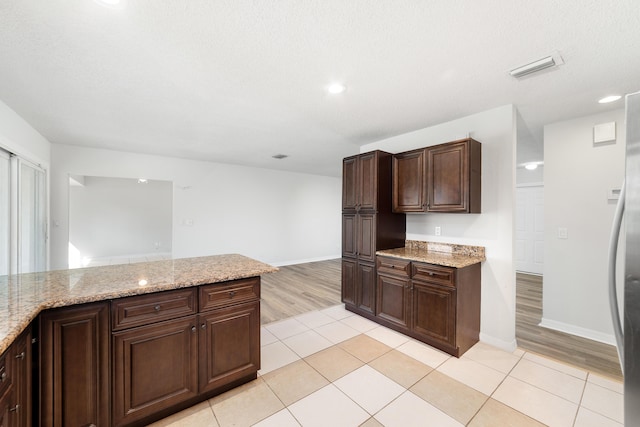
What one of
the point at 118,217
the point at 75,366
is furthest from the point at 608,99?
the point at 118,217

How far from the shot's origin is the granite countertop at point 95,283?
4.15 ft

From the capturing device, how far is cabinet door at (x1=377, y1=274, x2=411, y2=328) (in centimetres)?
289

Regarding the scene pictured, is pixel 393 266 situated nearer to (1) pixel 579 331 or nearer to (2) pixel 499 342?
(2) pixel 499 342

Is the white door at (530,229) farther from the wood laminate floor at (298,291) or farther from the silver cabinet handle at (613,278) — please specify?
the silver cabinet handle at (613,278)

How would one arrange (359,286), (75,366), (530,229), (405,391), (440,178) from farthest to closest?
(530,229)
(359,286)
(440,178)
(405,391)
(75,366)

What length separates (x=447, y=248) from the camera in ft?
10.3

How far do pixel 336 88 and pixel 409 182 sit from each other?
1530mm

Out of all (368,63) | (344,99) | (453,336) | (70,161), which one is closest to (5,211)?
(70,161)

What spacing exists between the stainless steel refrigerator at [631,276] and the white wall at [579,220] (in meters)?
2.68

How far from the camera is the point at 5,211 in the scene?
2.83 meters

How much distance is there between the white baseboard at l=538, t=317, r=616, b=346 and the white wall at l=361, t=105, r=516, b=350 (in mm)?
1003

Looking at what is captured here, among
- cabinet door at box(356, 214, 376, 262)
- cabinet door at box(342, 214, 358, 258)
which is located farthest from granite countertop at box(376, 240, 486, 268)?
cabinet door at box(342, 214, 358, 258)

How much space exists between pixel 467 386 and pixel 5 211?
16.2 ft

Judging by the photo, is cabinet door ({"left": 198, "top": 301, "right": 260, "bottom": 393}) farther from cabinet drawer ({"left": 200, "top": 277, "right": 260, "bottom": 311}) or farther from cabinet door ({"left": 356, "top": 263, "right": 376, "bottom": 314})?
cabinet door ({"left": 356, "top": 263, "right": 376, "bottom": 314})
